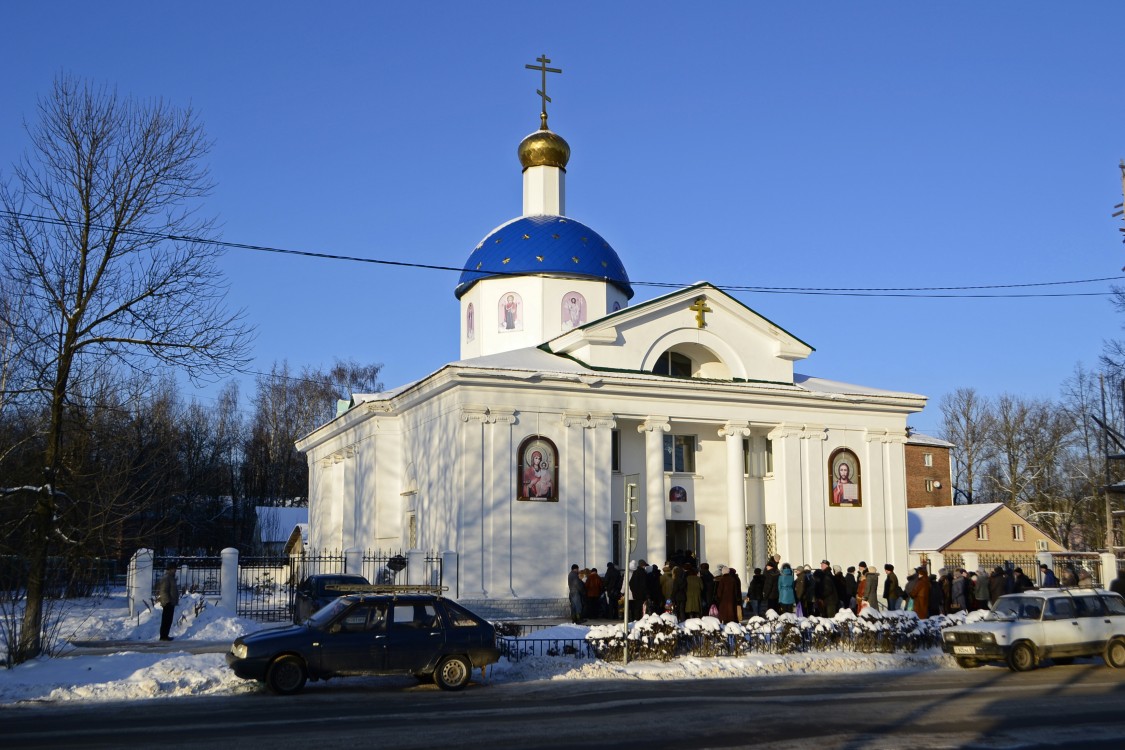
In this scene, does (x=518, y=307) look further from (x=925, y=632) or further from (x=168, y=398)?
(x=168, y=398)

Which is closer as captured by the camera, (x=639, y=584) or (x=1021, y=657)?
(x=1021, y=657)

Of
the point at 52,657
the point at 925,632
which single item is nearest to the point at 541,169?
the point at 925,632

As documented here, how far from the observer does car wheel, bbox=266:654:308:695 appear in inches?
540

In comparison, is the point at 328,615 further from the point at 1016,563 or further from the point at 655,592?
the point at 1016,563

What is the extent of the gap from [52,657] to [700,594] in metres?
12.2

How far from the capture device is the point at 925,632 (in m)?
19.3

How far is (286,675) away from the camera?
45.4ft

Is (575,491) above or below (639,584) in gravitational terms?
above

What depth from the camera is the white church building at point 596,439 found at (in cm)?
2728

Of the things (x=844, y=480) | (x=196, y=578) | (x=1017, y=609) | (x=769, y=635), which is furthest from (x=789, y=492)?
(x=196, y=578)

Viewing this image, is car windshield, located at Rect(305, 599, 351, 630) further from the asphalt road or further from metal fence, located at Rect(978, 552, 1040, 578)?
metal fence, located at Rect(978, 552, 1040, 578)

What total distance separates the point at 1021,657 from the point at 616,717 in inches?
334

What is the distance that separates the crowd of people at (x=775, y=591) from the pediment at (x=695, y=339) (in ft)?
22.7

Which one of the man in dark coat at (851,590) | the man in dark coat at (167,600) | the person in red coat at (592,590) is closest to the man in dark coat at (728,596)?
the man in dark coat at (851,590)
